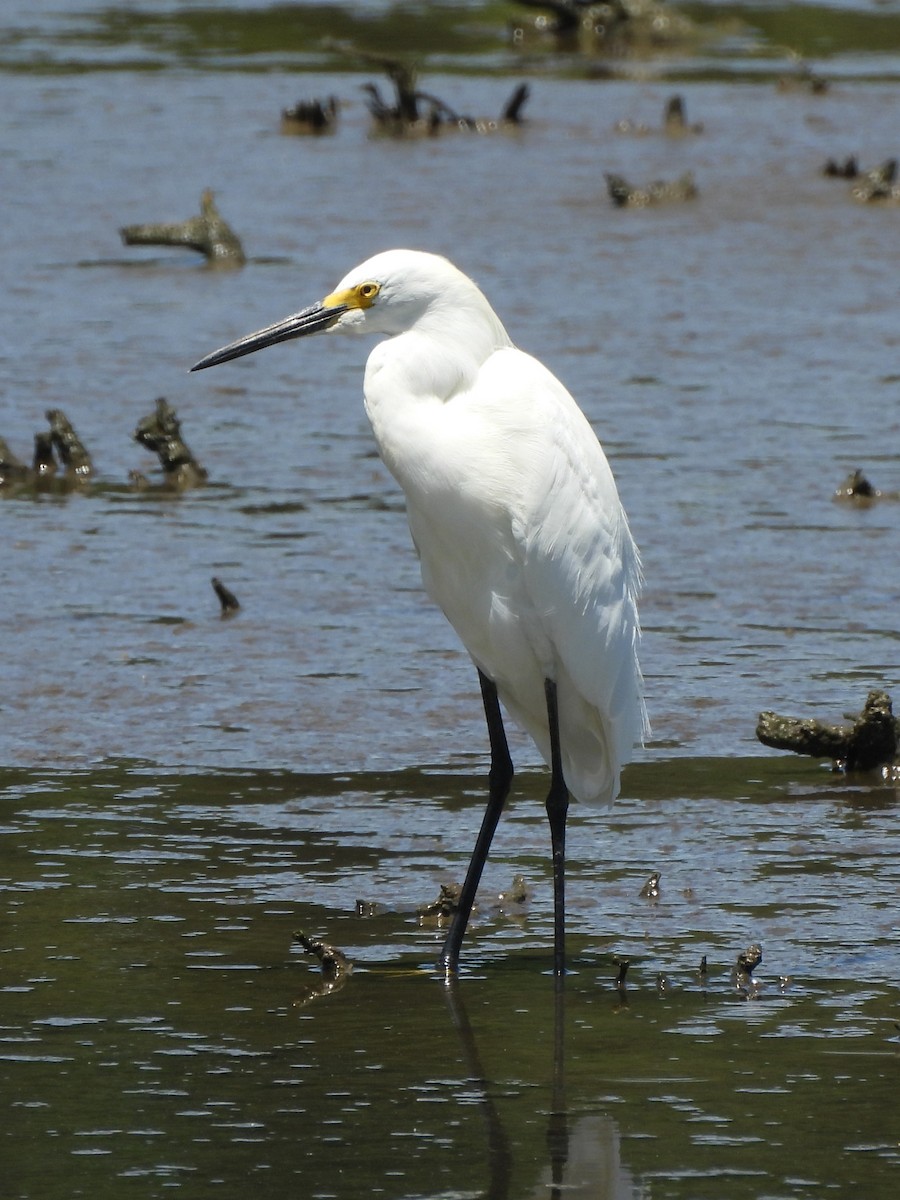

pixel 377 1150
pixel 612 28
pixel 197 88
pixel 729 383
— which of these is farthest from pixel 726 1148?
pixel 612 28

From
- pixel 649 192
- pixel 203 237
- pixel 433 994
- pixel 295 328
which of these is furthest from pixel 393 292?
pixel 649 192

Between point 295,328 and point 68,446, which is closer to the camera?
point 295,328

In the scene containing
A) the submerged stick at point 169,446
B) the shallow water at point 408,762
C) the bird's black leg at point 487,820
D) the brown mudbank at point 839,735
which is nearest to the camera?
the shallow water at point 408,762

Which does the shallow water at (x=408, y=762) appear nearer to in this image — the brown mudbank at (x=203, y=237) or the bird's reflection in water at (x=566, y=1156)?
the bird's reflection in water at (x=566, y=1156)

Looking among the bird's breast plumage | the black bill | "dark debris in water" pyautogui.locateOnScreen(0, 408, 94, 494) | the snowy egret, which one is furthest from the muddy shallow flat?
"dark debris in water" pyautogui.locateOnScreen(0, 408, 94, 494)

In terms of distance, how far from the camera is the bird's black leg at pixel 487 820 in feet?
16.9

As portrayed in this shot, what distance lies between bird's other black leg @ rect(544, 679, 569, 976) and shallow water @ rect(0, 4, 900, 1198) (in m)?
0.10

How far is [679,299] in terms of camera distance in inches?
538

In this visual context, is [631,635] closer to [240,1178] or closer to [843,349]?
[240,1178]

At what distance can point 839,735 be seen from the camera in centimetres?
643

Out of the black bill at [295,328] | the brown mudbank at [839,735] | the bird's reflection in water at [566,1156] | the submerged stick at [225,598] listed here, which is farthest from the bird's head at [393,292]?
the submerged stick at [225,598]

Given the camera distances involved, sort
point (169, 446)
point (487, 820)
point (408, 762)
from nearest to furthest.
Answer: point (487, 820) < point (408, 762) < point (169, 446)

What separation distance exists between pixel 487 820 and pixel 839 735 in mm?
1432

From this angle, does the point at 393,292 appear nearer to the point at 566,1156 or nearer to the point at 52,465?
the point at 566,1156
